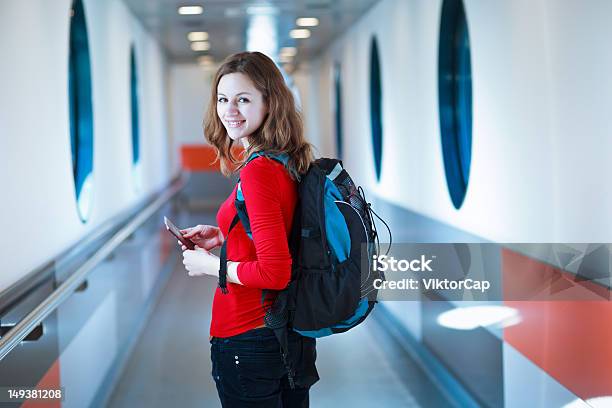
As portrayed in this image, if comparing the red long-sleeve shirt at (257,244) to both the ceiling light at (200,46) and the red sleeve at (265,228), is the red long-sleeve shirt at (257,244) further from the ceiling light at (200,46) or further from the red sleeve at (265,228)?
the ceiling light at (200,46)

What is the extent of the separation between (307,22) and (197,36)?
255cm

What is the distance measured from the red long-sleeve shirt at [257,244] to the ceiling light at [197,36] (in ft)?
36.0

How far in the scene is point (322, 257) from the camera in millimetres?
2248

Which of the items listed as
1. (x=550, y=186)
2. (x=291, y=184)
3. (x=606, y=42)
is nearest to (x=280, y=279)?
(x=291, y=184)

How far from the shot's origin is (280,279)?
2143 millimetres

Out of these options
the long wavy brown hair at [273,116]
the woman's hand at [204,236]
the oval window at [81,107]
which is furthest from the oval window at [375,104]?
the long wavy brown hair at [273,116]

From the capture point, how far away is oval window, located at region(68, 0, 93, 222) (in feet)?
23.7

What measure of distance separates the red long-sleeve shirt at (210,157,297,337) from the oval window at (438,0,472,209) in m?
4.30

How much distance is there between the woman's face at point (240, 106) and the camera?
2299 mm

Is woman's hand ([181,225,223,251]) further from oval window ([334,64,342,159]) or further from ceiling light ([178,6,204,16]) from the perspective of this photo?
oval window ([334,64,342,159])

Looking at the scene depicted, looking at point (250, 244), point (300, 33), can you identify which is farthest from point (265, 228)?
point (300, 33)

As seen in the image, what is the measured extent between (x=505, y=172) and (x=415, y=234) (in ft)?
7.75

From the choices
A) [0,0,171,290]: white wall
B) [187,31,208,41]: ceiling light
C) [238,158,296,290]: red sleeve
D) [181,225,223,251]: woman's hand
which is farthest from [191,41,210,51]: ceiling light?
[238,158,296,290]: red sleeve

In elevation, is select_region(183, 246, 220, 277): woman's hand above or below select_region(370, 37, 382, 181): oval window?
below
